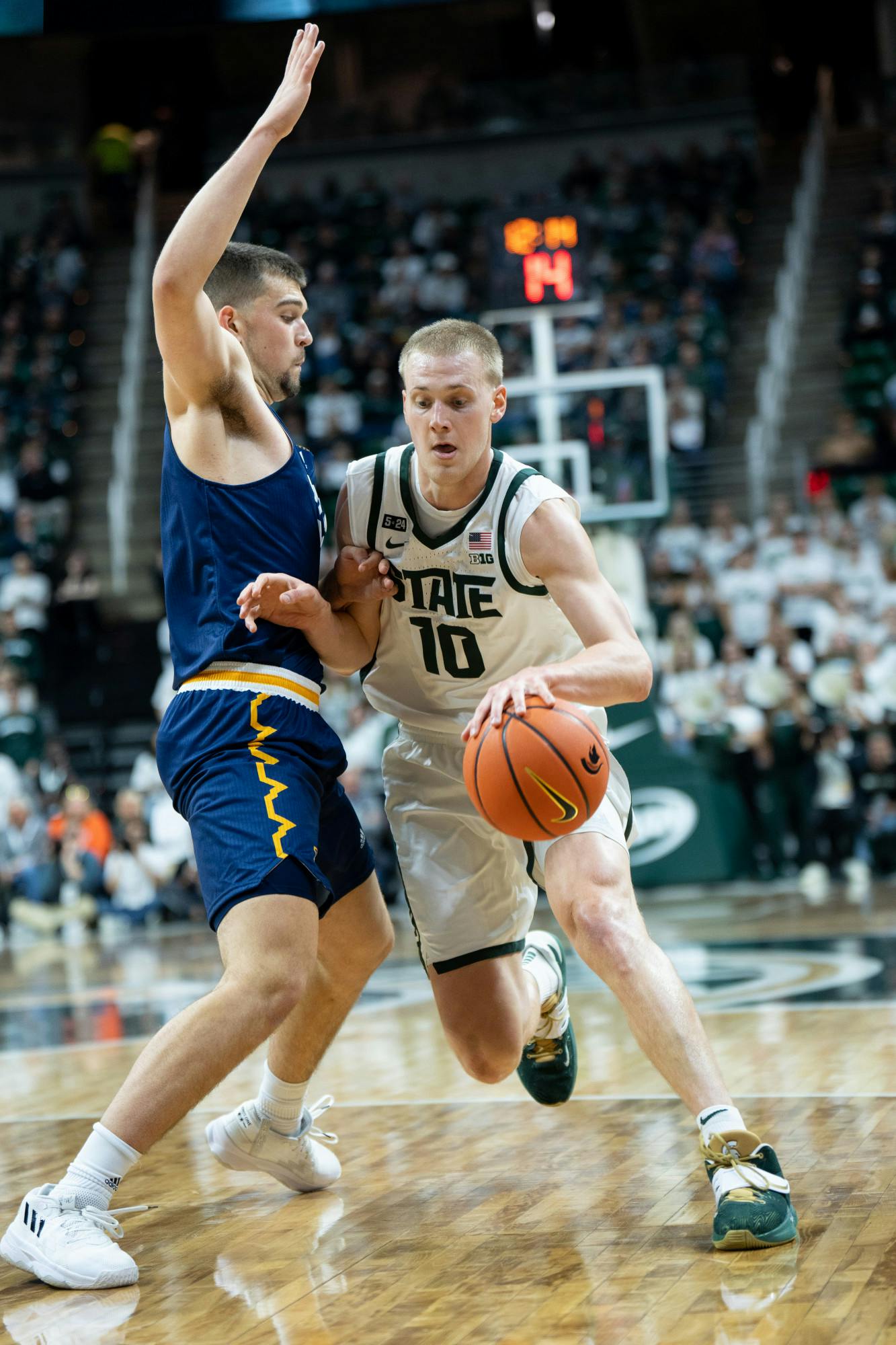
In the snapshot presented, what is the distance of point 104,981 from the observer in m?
9.29

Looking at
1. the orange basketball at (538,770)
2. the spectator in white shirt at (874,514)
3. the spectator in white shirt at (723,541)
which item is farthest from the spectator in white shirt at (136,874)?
the orange basketball at (538,770)

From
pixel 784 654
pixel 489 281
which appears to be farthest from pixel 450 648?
pixel 489 281

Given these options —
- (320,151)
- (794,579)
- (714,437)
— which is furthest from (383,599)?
(320,151)

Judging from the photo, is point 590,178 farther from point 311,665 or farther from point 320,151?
point 311,665

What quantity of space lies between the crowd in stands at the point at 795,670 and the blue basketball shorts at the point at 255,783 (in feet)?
24.8

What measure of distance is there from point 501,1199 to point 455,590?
1542mm

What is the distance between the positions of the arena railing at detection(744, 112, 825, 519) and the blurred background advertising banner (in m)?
4.93

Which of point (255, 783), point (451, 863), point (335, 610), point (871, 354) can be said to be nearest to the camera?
point (255, 783)

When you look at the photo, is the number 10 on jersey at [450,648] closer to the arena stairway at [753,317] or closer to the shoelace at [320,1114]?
the shoelace at [320,1114]

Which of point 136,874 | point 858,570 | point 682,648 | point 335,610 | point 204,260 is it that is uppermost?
point 204,260

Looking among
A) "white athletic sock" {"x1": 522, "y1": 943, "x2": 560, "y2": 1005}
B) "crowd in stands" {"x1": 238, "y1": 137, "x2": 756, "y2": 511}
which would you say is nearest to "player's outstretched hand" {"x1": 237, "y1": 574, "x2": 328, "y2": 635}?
"white athletic sock" {"x1": 522, "y1": 943, "x2": 560, "y2": 1005}

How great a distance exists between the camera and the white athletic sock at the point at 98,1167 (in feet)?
11.3

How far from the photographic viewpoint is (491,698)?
3.49 meters

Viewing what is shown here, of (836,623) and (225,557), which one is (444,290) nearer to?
(836,623)
